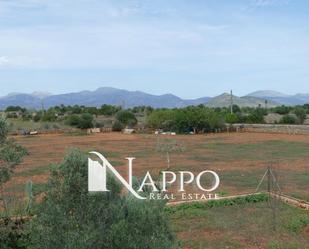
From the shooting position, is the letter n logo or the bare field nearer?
the letter n logo

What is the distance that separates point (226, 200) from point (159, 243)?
8253 millimetres

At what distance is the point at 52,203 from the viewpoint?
5082 millimetres

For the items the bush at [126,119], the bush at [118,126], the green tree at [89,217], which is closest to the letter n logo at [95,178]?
the green tree at [89,217]

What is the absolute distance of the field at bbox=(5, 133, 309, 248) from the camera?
1002 centimetres

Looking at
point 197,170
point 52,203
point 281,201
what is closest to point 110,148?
point 197,170

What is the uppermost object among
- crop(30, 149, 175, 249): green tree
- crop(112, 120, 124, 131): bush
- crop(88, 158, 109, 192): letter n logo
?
crop(112, 120, 124, 131): bush

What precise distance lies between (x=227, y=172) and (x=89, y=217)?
13769mm

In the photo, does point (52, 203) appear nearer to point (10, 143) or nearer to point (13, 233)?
point (10, 143)

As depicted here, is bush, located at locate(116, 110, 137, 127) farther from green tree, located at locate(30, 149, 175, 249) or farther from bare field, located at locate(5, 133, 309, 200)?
green tree, located at locate(30, 149, 175, 249)

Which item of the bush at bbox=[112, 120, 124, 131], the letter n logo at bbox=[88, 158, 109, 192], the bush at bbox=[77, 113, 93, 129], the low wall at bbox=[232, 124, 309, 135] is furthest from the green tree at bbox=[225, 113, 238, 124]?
the letter n logo at bbox=[88, 158, 109, 192]

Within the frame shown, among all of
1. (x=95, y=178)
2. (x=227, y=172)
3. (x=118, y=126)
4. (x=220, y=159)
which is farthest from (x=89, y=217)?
(x=118, y=126)

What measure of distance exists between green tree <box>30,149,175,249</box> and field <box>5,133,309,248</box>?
2.18ft

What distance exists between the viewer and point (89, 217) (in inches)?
196

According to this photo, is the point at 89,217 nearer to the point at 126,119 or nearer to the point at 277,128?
the point at 277,128
